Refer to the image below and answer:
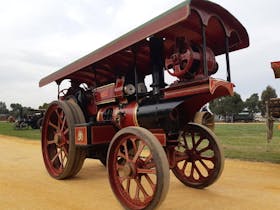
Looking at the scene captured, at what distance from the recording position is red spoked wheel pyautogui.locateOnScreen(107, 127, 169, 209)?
317cm

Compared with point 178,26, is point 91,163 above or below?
below

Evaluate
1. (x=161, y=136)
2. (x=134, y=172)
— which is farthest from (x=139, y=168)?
(x=161, y=136)

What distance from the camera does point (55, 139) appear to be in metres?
5.52

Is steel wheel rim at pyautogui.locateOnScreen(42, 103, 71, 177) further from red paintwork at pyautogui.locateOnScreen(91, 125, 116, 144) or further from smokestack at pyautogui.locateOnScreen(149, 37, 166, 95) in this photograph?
smokestack at pyautogui.locateOnScreen(149, 37, 166, 95)

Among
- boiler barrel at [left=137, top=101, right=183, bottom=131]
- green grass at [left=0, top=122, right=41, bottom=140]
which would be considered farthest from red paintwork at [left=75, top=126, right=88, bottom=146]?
green grass at [left=0, top=122, right=41, bottom=140]

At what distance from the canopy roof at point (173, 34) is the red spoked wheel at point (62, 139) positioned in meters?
0.69

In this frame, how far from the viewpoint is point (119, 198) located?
3.69 metres

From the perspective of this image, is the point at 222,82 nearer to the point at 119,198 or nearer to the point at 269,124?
the point at 119,198

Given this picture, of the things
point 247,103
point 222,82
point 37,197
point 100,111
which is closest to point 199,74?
point 222,82

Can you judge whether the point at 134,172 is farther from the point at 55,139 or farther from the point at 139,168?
the point at 55,139

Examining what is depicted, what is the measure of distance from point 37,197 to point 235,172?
3614mm

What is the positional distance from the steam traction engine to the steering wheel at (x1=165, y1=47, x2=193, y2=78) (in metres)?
0.01

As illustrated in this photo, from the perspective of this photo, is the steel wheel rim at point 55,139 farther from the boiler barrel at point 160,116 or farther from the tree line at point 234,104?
the tree line at point 234,104

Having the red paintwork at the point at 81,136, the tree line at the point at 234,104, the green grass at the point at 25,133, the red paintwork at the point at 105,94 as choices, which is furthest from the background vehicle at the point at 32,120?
the tree line at the point at 234,104
